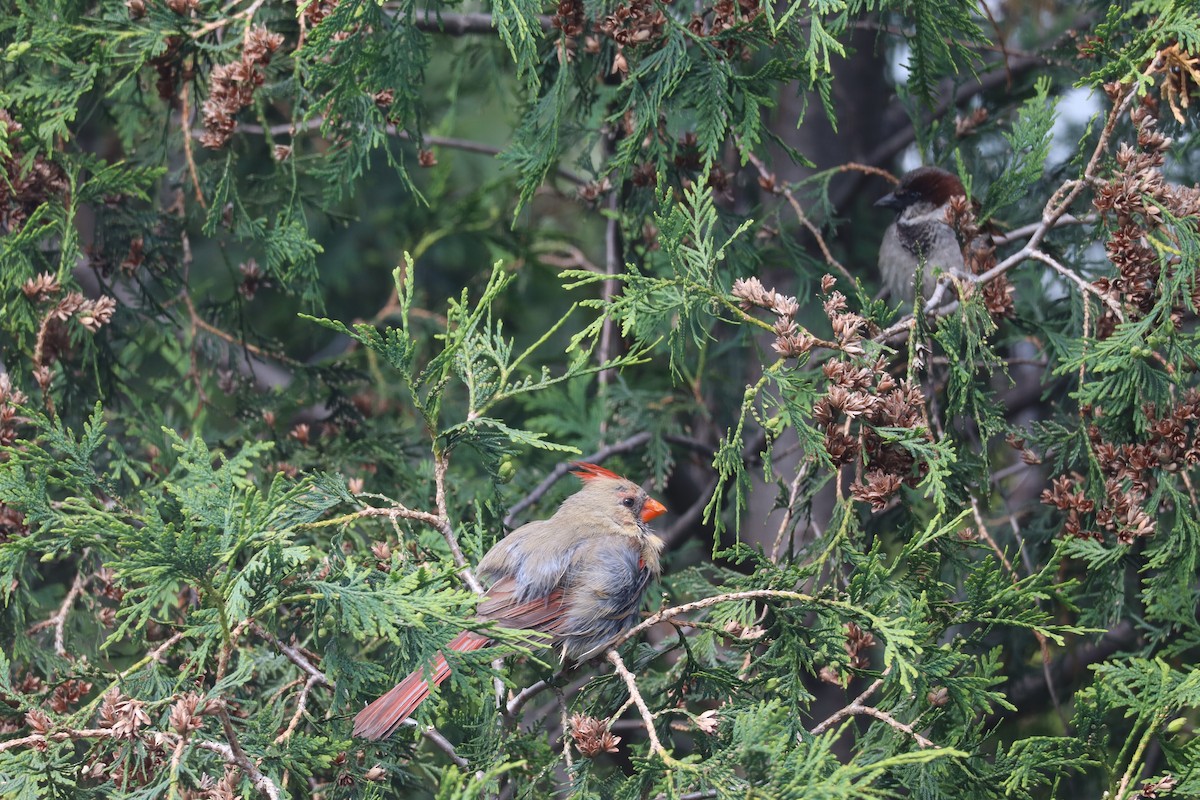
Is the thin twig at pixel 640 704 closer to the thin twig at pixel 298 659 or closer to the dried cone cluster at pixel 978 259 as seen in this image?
the thin twig at pixel 298 659

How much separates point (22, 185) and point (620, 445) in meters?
2.05

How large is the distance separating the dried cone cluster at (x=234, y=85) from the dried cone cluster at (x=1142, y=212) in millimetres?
2206

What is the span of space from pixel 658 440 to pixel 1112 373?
1.60 meters

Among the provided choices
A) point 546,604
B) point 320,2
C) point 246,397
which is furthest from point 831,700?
point 320,2

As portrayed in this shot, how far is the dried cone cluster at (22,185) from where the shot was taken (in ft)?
10.5

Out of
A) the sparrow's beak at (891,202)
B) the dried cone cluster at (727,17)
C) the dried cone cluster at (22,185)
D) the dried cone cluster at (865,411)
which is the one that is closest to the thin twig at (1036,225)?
the sparrow's beak at (891,202)

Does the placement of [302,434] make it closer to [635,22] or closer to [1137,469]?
[635,22]

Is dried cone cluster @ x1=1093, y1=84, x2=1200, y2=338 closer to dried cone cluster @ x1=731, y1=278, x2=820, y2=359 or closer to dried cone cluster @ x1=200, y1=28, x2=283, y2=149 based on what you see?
dried cone cluster @ x1=731, y1=278, x2=820, y2=359

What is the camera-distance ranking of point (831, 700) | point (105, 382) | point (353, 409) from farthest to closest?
point (831, 700), point (353, 409), point (105, 382)

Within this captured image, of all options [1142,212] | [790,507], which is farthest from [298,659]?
[1142,212]

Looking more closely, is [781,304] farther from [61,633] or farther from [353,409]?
[61,633]

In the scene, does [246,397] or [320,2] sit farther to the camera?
[246,397]

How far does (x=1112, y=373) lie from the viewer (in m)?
2.80

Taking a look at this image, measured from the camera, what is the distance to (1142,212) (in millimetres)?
2734
